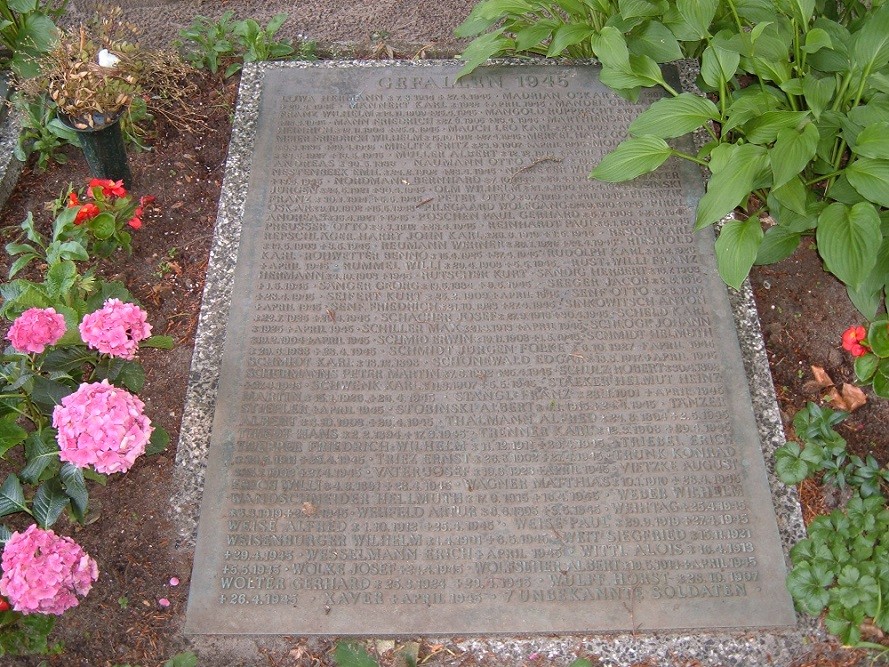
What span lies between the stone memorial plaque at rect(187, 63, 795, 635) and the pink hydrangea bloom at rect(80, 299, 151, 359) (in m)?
0.34

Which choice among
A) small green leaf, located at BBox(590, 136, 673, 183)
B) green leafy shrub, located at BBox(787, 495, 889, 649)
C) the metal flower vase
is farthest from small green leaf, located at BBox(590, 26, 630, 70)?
the metal flower vase

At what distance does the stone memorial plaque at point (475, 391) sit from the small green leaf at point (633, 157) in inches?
3.9

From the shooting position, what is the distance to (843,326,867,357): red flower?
2.60 m

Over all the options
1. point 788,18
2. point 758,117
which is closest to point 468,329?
point 758,117

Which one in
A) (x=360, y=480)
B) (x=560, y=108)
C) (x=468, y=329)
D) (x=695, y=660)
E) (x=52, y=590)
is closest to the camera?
(x=52, y=590)

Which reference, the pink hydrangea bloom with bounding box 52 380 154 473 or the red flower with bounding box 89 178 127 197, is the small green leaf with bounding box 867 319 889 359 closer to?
the pink hydrangea bloom with bounding box 52 380 154 473

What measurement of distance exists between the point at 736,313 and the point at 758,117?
737 millimetres

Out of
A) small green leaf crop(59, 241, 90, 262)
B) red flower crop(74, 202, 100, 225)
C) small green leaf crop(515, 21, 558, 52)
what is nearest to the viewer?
small green leaf crop(59, 241, 90, 262)

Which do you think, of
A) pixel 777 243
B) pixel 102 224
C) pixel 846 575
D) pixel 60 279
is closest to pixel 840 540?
pixel 846 575

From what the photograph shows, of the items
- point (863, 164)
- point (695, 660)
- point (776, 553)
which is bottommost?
point (695, 660)

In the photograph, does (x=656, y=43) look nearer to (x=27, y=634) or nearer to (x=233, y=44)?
(x=233, y=44)

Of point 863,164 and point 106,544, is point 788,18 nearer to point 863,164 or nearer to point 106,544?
point 863,164

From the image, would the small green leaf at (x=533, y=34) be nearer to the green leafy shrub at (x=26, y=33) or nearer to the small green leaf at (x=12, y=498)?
the green leafy shrub at (x=26, y=33)

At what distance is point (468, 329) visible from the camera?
8.62ft
